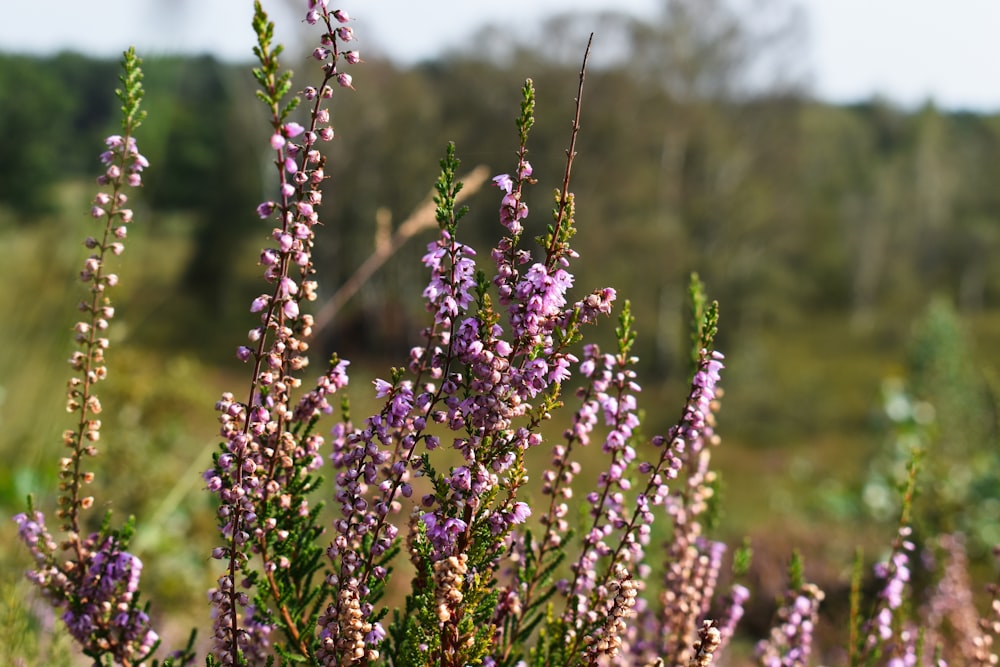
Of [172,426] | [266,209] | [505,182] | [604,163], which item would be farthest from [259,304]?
[604,163]

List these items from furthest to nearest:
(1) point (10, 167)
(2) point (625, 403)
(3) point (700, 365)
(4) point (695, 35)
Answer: (4) point (695, 35) → (1) point (10, 167) → (2) point (625, 403) → (3) point (700, 365)

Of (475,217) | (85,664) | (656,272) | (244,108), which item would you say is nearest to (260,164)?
(244,108)

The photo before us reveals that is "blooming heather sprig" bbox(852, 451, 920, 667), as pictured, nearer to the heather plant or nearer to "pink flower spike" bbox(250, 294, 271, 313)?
the heather plant

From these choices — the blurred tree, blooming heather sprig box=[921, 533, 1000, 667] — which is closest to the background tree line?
the blurred tree

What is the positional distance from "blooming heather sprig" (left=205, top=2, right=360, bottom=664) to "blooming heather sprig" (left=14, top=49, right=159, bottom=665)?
26 centimetres

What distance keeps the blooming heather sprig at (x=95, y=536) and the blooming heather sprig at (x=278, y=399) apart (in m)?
0.26

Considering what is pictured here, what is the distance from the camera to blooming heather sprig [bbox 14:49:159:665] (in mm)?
1720

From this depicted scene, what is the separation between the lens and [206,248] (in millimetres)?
39812

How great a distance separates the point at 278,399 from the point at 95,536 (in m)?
0.56

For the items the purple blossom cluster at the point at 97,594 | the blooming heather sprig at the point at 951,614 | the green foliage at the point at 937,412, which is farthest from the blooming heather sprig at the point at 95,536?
the green foliage at the point at 937,412

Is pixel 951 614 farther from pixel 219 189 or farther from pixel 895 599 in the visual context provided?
pixel 219 189

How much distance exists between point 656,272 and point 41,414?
2649cm

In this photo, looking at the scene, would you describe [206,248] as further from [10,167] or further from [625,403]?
[625,403]

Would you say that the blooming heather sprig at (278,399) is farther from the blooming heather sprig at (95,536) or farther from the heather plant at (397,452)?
the blooming heather sprig at (95,536)
